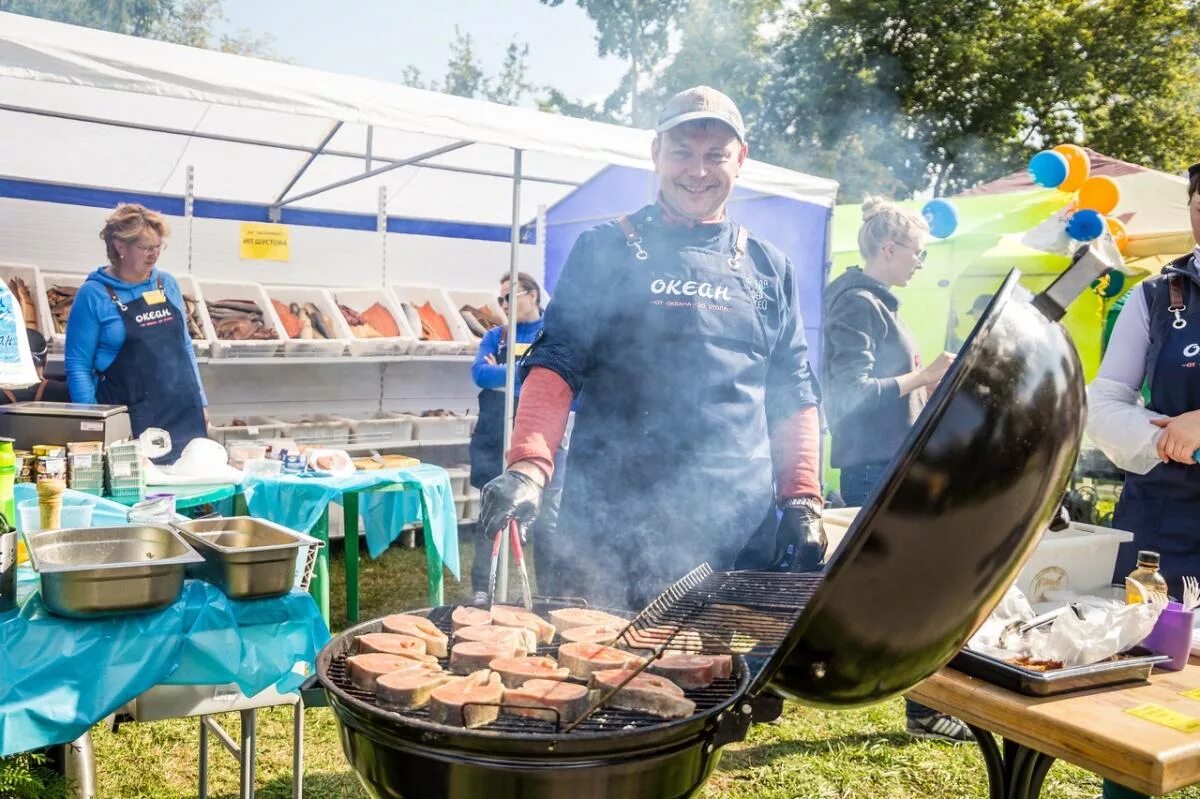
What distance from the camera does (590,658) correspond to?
1744 millimetres

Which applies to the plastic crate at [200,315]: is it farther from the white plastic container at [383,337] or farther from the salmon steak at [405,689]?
the salmon steak at [405,689]

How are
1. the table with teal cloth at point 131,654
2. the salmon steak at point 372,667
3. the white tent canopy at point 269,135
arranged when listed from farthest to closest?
1. the white tent canopy at point 269,135
2. the table with teal cloth at point 131,654
3. the salmon steak at point 372,667

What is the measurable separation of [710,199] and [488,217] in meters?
7.12

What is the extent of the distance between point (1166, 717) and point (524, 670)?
4.20ft

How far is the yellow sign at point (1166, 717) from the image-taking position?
5.39 ft

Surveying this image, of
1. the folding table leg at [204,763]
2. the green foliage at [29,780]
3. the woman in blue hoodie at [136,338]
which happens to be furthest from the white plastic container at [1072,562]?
the woman in blue hoodie at [136,338]

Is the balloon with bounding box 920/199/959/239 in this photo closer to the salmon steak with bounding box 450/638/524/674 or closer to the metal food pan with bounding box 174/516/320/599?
the metal food pan with bounding box 174/516/320/599

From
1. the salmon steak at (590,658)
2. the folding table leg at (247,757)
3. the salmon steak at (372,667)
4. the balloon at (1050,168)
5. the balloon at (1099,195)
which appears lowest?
the folding table leg at (247,757)

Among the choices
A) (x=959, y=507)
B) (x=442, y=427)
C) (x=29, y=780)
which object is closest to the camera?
(x=959, y=507)

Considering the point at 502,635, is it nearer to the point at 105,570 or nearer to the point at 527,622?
the point at 527,622

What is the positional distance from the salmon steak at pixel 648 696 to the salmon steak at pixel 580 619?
13.5 inches

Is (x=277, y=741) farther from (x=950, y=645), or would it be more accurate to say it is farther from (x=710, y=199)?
(x=950, y=645)

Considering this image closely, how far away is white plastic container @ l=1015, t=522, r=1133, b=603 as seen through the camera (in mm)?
2387

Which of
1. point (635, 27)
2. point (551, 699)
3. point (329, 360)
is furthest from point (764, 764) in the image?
point (635, 27)
